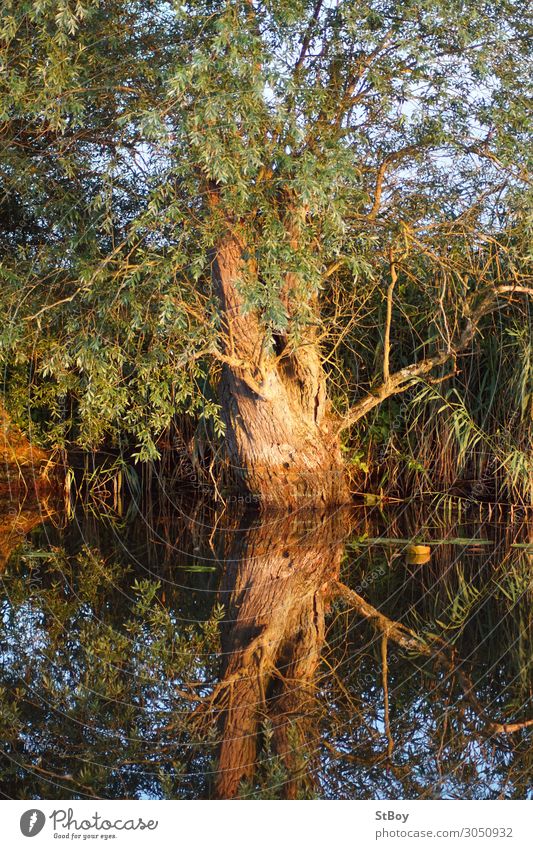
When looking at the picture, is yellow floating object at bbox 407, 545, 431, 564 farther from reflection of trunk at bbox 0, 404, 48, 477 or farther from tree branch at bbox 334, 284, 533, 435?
reflection of trunk at bbox 0, 404, 48, 477

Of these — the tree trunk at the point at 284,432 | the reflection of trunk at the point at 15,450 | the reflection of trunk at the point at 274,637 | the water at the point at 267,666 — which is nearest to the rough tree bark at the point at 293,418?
the tree trunk at the point at 284,432

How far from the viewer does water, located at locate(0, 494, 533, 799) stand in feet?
12.3

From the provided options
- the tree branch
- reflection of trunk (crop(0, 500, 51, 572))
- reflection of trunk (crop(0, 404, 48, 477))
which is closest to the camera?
reflection of trunk (crop(0, 500, 51, 572))

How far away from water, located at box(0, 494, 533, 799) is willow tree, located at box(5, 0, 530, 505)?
1.49 metres

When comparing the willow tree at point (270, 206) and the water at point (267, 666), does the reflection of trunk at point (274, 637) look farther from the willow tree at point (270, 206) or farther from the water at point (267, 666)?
the willow tree at point (270, 206)

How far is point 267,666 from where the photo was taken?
4.84m

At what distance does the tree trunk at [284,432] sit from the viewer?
8688mm

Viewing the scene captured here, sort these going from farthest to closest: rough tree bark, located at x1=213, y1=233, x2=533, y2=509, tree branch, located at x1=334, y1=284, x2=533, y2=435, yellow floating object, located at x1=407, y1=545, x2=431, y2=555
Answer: rough tree bark, located at x1=213, y1=233, x2=533, y2=509
tree branch, located at x1=334, y1=284, x2=533, y2=435
yellow floating object, located at x1=407, y1=545, x2=431, y2=555

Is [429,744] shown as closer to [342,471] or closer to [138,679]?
[138,679]

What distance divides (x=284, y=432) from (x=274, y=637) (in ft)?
11.9

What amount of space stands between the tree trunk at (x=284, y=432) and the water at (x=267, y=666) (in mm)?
920

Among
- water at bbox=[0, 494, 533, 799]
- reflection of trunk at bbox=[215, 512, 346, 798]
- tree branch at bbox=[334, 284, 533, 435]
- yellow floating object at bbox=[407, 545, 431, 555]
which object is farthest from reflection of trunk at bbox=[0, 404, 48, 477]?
yellow floating object at bbox=[407, 545, 431, 555]

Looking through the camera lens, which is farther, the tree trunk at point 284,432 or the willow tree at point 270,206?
the tree trunk at point 284,432

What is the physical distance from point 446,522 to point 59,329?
12.8 feet
